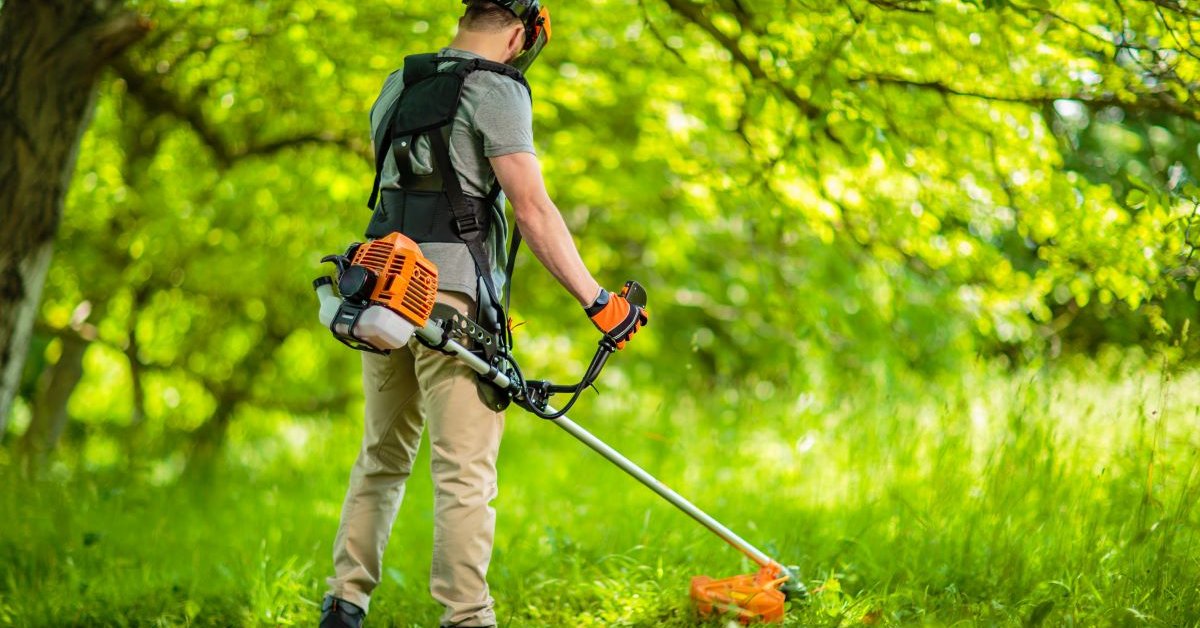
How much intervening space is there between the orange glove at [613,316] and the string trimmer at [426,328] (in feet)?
0.12

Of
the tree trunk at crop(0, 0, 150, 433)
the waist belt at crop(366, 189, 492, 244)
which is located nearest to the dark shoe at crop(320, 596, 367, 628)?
the waist belt at crop(366, 189, 492, 244)

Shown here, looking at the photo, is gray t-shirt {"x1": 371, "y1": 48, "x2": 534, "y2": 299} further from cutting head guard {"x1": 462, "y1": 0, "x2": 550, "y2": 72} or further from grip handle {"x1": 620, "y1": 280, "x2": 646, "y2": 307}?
grip handle {"x1": 620, "y1": 280, "x2": 646, "y2": 307}

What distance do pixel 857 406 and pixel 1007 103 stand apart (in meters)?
2.13

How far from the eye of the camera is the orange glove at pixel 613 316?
293cm

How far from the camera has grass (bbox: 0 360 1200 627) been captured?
11.4 feet

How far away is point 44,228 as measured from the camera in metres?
4.31

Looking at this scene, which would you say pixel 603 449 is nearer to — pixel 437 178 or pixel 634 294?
pixel 634 294

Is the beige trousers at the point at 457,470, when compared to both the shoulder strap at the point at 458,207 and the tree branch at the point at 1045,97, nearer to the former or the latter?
the shoulder strap at the point at 458,207

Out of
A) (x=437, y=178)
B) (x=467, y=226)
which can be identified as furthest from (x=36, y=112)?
(x=467, y=226)

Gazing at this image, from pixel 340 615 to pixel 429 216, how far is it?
130 cm

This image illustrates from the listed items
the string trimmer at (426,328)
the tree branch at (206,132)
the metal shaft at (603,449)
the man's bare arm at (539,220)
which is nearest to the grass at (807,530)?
the string trimmer at (426,328)

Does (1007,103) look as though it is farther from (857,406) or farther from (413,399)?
(413,399)

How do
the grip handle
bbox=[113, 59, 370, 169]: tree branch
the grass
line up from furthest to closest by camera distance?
1. bbox=[113, 59, 370, 169]: tree branch
2. the grass
3. the grip handle

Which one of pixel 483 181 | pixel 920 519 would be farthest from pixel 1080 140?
pixel 483 181
